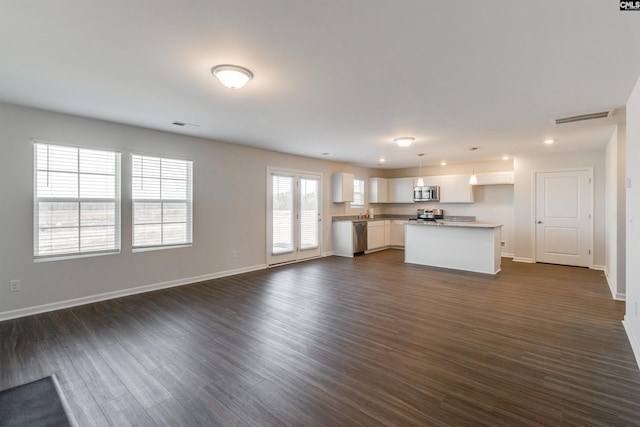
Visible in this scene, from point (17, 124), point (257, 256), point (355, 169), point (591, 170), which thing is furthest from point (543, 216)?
point (17, 124)

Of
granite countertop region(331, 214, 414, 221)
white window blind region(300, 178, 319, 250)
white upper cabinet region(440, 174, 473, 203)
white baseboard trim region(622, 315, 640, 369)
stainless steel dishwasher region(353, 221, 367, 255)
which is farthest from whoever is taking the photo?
granite countertop region(331, 214, 414, 221)

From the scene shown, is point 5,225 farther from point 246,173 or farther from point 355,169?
point 355,169

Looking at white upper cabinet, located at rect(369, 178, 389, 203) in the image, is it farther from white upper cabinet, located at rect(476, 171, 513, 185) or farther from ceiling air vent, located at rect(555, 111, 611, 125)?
ceiling air vent, located at rect(555, 111, 611, 125)

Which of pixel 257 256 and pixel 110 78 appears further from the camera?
pixel 257 256

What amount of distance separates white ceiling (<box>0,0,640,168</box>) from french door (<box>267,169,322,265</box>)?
7.84 ft

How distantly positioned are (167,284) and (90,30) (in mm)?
3863

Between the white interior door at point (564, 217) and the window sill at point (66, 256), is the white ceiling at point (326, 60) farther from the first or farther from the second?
the white interior door at point (564, 217)

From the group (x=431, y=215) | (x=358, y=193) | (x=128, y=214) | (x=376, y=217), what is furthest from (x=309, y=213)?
(x=128, y=214)

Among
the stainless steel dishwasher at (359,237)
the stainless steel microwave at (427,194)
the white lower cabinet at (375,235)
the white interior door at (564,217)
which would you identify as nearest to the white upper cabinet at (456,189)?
the stainless steel microwave at (427,194)

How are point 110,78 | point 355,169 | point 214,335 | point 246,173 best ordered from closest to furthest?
point 110,78, point 214,335, point 246,173, point 355,169

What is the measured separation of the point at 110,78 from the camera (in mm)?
2900

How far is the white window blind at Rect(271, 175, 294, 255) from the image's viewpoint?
668 cm

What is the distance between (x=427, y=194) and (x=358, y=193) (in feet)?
6.64

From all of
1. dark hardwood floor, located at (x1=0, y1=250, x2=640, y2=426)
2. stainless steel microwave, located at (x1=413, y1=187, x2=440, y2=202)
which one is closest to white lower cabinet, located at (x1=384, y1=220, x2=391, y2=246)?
stainless steel microwave, located at (x1=413, y1=187, x2=440, y2=202)
